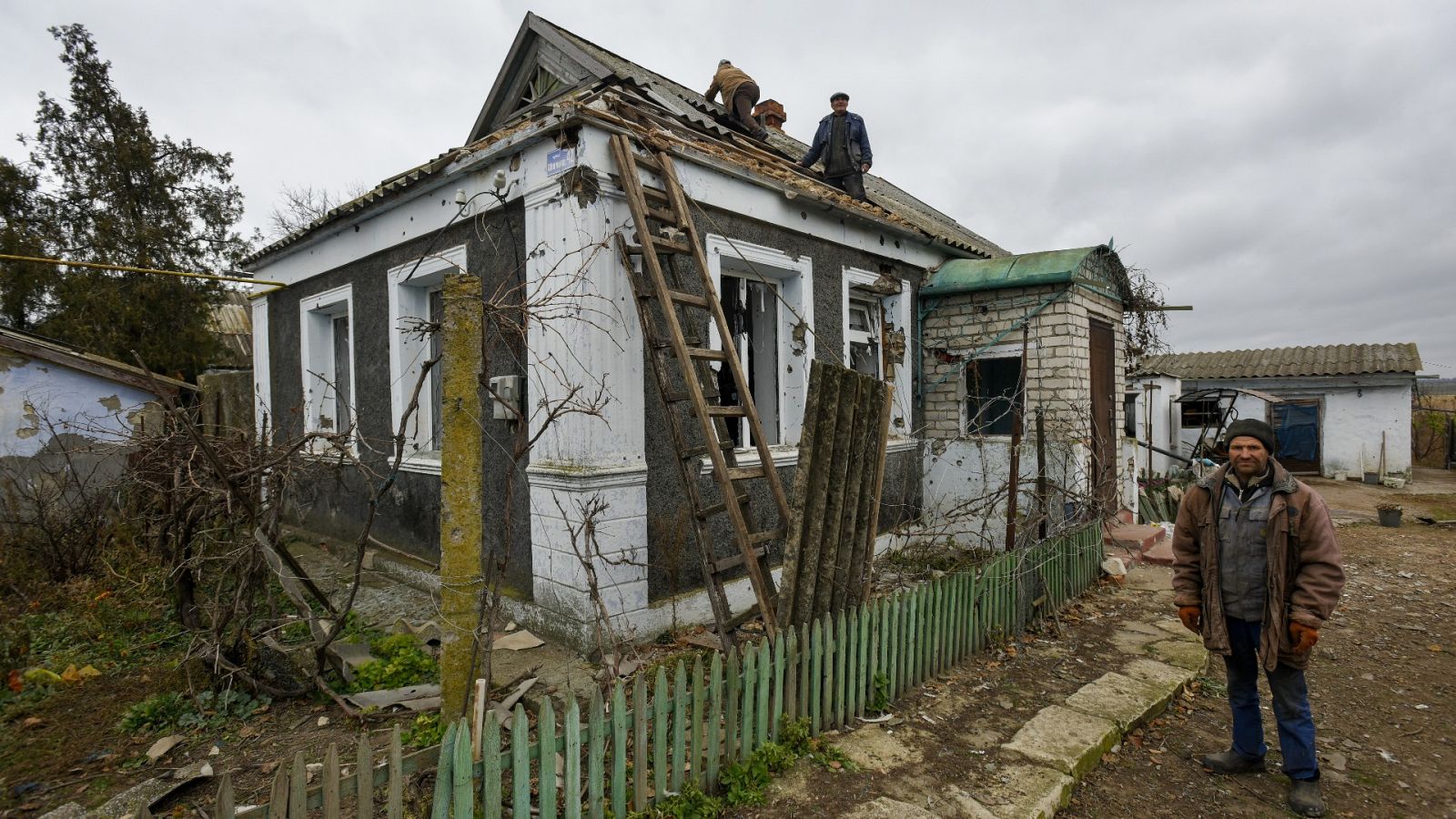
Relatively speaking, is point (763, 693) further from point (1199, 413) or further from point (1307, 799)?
point (1199, 413)

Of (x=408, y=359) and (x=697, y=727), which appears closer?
(x=697, y=727)

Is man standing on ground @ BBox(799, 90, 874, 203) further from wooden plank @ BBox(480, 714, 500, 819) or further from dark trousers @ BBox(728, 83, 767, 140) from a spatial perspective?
wooden plank @ BBox(480, 714, 500, 819)

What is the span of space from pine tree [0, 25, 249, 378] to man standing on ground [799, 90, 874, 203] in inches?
561

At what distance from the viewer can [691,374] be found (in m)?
4.41

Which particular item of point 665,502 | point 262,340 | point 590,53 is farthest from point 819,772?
point 262,340

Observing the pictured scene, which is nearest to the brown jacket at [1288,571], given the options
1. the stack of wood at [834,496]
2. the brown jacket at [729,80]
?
the stack of wood at [834,496]

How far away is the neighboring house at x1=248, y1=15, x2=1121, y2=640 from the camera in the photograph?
187 inches

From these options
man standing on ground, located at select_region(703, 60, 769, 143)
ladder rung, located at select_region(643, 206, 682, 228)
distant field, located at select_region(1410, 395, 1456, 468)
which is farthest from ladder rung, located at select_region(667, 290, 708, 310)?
distant field, located at select_region(1410, 395, 1456, 468)

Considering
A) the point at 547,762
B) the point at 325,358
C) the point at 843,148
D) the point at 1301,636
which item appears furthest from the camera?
the point at 325,358

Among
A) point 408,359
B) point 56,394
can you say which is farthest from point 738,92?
point 56,394

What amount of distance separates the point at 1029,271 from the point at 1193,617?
487cm

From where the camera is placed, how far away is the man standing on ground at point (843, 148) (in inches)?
310

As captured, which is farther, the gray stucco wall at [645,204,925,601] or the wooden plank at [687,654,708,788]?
the gray stucco wall at [645,204,925,601]

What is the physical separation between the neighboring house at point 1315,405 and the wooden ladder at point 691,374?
45.9 feet
